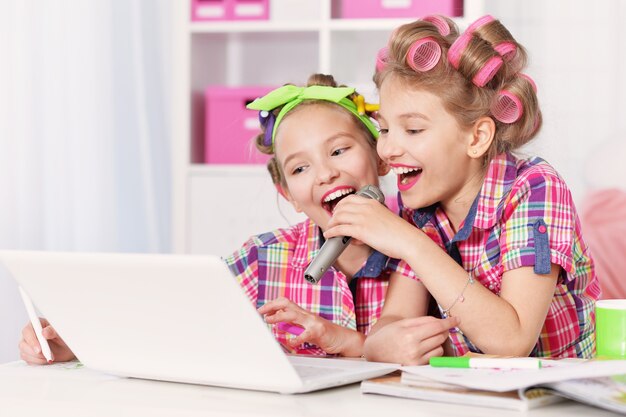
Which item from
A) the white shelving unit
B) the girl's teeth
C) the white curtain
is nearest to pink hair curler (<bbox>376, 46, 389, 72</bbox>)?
the girl's teeth

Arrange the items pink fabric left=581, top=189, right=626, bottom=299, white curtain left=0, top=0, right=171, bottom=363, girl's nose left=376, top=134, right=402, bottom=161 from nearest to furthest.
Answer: girl's nose left=376, top=134, right=402, bottom=161 → white curtain left=0, top=0, right=171, bottom=363 → pink fabric left=581, top=189, right=626, bottom=299

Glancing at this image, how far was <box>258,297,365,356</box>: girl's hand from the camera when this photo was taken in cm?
120

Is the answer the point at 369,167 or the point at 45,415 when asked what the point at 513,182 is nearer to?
the point at 369,167

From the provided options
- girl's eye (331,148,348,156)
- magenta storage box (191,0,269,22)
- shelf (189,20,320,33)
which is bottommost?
girl's eye (331,148,348,156)

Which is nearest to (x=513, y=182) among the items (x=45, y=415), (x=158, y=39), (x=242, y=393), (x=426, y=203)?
(x=426, y=203)

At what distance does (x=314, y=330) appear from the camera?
49.8 inches

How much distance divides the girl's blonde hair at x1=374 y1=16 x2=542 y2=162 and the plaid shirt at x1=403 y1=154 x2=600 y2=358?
0.05m

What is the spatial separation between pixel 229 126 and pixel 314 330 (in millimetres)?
1685

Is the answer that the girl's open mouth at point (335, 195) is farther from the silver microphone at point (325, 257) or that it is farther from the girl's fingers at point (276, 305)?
the girl's fingers at point (276, 305)

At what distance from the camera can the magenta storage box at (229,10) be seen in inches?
113

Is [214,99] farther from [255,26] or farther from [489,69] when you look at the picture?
[489,69]

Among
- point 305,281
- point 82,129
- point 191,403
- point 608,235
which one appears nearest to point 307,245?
point 305,281

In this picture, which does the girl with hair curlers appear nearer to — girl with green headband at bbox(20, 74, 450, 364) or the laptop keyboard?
girl with green headband at bbox(20, 74, 450, 364)

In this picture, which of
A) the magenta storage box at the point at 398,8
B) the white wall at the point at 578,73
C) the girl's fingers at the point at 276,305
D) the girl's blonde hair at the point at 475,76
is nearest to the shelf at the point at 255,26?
the magenta storage box at the point at 398,8
